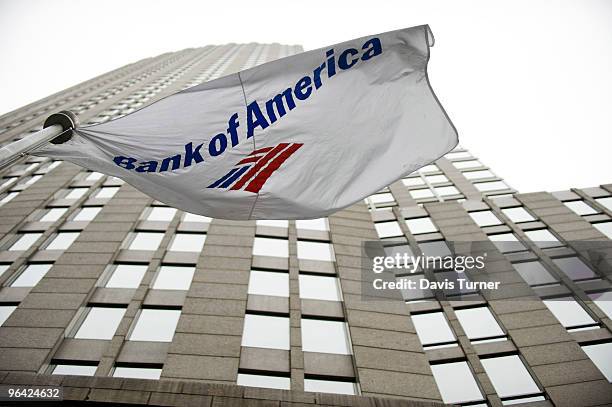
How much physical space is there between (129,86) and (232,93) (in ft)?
146

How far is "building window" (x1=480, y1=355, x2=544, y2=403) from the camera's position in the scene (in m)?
13.7

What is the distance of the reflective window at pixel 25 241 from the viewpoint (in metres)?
19.1

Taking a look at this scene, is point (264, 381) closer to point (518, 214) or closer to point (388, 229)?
point (388, 229)

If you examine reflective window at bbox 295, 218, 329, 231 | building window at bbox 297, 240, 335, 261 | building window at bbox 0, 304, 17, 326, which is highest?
reflective window at bbox 295, 218, 329, 231

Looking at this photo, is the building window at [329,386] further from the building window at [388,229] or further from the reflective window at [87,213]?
the reflective window at [87,213]

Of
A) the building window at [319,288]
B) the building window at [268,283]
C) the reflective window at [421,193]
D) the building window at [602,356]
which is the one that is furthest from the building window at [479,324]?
the reflective window at [421,193]

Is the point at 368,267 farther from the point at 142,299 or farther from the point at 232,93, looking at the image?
the point at 232,93

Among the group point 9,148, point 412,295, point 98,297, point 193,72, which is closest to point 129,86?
point 193,72

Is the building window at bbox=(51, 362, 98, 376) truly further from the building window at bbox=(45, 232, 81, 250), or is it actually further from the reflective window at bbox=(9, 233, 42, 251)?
the reflective window at bbox=(9, 233, 42, 251)

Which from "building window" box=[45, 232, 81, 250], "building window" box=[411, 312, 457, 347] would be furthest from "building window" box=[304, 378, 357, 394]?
"building window" box=[45, 232, 81, 250]

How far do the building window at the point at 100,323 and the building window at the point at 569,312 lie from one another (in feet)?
56.2

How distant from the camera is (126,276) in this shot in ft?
57.4

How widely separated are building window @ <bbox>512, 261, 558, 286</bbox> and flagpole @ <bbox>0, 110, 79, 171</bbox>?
18.5 meters

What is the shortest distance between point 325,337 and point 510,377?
6540mm
